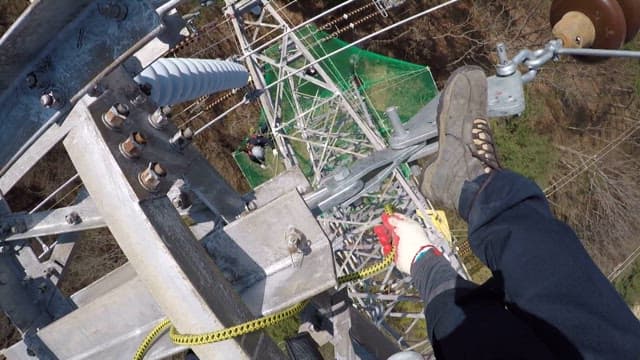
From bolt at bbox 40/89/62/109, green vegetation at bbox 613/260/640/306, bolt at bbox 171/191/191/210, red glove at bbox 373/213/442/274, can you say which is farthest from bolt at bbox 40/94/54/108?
green vegetation at bbox 613/260/640/306

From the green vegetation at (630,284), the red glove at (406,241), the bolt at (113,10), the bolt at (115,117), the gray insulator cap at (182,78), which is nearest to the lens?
the bolt at (113,10)

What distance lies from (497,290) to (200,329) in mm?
1567

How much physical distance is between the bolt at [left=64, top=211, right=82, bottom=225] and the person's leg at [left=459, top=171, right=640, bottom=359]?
88.5 inches

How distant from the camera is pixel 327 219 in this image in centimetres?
659

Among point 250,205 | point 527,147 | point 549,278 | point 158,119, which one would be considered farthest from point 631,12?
point 527,147

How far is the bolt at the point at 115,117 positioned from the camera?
1.94m

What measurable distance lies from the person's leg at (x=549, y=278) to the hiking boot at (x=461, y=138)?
0.34 m

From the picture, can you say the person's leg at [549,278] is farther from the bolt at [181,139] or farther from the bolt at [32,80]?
the bolt at [32,80]

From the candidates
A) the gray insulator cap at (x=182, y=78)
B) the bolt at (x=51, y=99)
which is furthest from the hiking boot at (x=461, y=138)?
the bolt at (x=51, y=99)

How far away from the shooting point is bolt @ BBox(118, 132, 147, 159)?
1.96 m

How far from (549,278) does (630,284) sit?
1233 cm

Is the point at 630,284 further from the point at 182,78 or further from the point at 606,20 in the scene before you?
the point at 182,78

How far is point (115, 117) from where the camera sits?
6.40ft

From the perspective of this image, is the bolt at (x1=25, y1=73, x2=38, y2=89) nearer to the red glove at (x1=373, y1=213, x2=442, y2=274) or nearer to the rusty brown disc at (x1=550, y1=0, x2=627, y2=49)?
the red glove at (x1=373, y1=213, x2=442, y2=274)
